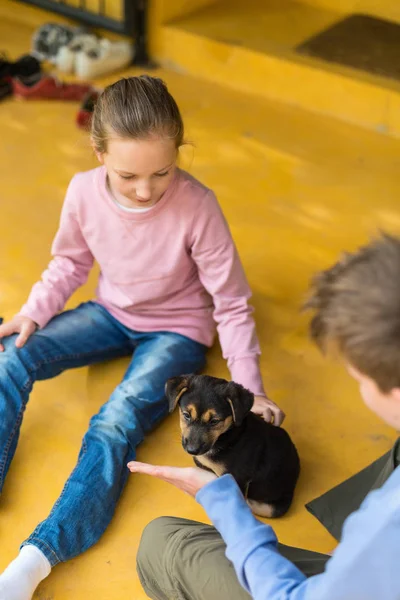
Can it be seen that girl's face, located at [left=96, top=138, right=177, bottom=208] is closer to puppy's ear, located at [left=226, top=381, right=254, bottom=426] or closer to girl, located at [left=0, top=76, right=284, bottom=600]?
girl, located at [left=0, top=76, right=284, bottom=600]

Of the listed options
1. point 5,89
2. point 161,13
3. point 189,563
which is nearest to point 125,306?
point 189,563

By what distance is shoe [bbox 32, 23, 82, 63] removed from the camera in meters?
4.28

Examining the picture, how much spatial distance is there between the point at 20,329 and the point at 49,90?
2.13 meters

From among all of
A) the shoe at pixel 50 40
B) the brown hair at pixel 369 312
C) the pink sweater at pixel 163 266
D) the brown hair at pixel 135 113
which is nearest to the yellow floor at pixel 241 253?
the shoe at pixel 50 40

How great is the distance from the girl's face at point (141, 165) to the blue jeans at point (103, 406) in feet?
1.63

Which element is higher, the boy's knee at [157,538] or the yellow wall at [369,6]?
the yellow wall at [369,6]

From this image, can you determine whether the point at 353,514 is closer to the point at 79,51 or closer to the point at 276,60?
the point at 276,60

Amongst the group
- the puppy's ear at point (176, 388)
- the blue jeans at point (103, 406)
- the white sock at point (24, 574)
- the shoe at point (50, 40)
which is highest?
the puppy's ear at point (176, 388)

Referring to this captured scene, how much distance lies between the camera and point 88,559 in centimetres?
202

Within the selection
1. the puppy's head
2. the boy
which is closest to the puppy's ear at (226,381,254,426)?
the puppy's head

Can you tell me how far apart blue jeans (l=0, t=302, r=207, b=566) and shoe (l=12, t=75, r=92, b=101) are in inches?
77.0

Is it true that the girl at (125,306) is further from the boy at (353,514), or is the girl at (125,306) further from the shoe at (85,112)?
the shoe at (85,112)

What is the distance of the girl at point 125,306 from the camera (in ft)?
6.47

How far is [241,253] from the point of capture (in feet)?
10.0
